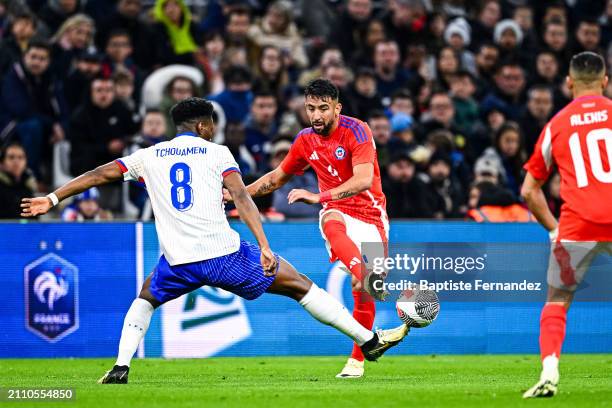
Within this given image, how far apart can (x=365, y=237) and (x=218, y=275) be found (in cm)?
185

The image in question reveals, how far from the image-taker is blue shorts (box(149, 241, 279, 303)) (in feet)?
32.8

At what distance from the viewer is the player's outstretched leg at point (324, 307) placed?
10.2 metres

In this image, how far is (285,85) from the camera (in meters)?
19.0

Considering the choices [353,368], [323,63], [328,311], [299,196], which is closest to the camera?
[299,196]

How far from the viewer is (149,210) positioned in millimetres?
15969

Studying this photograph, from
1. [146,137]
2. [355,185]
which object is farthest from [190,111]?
[146,137]

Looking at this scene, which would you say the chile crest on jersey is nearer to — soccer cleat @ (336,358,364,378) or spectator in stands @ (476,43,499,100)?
soccer cleat @ (336,358,364,378)

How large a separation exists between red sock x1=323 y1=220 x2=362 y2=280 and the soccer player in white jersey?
0.94 meters

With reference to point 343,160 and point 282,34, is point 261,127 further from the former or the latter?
point 343,160

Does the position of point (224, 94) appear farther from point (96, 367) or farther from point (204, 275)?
point (204, 275)

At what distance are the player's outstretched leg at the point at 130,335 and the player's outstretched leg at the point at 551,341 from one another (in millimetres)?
3329

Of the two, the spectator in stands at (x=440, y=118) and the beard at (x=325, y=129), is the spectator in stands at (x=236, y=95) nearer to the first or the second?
the spectator in stands at (x=440, y=118)

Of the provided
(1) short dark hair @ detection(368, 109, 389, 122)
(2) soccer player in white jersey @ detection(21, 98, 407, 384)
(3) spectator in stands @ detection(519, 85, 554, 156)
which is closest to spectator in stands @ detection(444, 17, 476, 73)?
(3) spectator in stands @ detection(519, 85, 554, 156)

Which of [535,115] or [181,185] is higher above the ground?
[181,185]
